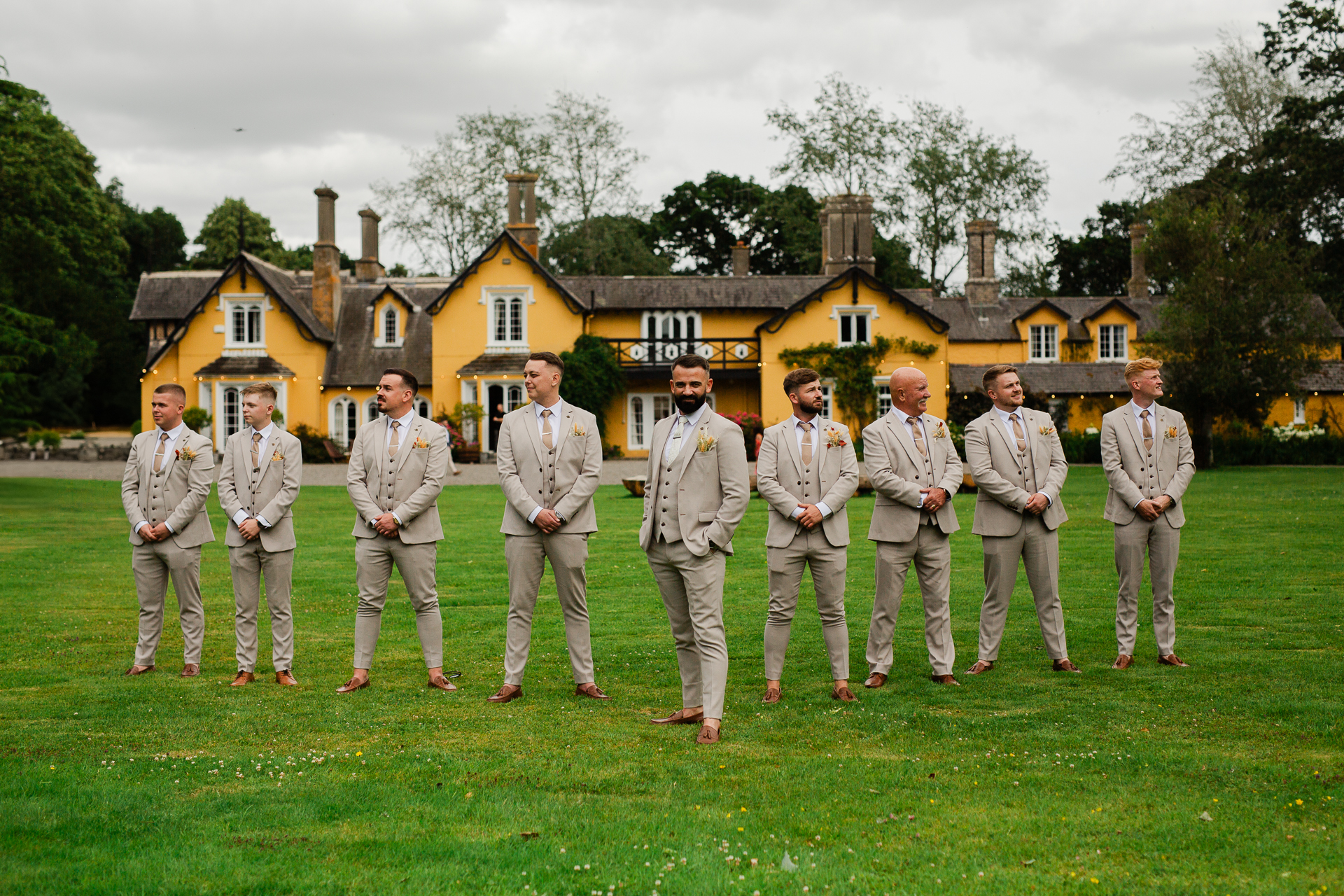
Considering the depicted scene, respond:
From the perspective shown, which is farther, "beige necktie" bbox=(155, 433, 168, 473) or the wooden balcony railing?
the wooden balcony railing

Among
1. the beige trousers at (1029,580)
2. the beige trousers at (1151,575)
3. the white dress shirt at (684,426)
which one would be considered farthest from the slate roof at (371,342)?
the white dress shirt at (684,426)

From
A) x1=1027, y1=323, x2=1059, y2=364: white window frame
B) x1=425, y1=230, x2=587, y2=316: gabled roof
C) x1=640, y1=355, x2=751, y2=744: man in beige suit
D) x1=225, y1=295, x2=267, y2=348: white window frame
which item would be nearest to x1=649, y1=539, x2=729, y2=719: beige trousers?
x1=640, y1=355, x2=751, y2=744: man in beige suit

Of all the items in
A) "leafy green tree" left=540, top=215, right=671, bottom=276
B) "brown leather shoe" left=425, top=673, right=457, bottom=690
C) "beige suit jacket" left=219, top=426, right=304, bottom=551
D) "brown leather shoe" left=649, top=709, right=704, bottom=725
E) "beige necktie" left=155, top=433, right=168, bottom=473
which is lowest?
"brown leather shoe" left=649, top=709, right=704, bottom=725

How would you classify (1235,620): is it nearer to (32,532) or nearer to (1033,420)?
(1033,420)

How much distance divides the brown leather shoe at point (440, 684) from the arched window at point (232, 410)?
3595cm

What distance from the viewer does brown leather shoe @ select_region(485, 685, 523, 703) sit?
7.74 meters

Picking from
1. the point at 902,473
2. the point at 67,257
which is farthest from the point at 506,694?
the point at 67,257

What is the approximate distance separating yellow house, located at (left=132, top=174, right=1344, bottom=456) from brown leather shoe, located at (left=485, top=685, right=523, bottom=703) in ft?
109

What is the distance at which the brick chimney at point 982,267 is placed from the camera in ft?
155

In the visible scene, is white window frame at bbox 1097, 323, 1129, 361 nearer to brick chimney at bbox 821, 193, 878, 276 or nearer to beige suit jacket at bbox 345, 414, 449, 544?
brick chimney at bbox 821, 193, 878, 276

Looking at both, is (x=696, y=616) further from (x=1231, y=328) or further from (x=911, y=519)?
(x=1231, y=328)

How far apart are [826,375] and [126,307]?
42865mm

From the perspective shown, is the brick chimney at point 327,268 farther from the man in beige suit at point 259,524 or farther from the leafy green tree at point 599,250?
the man in beige suit at point 259,524

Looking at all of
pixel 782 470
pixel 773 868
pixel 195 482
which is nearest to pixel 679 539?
pixel 782 470
